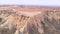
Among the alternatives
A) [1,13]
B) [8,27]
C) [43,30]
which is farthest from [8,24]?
[43,30]

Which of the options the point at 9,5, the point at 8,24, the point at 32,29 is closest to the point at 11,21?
the point at 8,24

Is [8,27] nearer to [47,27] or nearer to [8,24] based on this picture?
[8,24]
